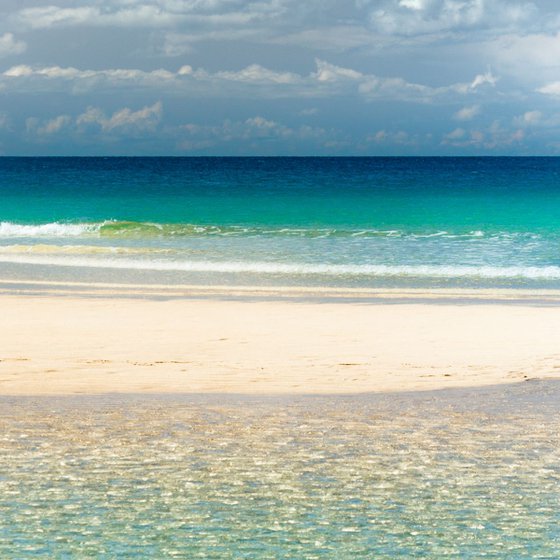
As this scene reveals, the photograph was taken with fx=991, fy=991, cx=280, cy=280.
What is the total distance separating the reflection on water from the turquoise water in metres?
12.6

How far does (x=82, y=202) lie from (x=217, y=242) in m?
28.2

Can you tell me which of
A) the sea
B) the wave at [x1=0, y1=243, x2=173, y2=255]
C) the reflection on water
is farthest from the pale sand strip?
the wave at [x1=0, y1=243, x2=173, y2=255]

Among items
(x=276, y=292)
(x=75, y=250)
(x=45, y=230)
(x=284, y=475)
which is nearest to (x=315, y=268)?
(x=276, y=292)

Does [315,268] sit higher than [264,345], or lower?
higher

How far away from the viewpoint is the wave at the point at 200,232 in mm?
36750

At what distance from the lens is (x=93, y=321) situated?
1440cm

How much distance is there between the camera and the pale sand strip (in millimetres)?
10250

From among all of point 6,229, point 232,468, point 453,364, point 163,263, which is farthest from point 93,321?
point 6,229

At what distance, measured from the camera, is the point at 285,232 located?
38531 mm

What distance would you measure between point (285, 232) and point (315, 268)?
14.2 m

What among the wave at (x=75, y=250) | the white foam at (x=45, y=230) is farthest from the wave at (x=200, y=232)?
the wave at (x=75, y=250)

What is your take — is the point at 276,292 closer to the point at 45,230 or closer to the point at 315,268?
the point at 315,268

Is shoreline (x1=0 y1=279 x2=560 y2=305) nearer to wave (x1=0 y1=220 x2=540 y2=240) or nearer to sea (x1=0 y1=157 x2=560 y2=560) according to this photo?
sea (x1=0 y1=157 x2=560 y2=560)

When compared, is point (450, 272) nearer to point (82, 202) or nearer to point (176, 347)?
point (176, 347)
